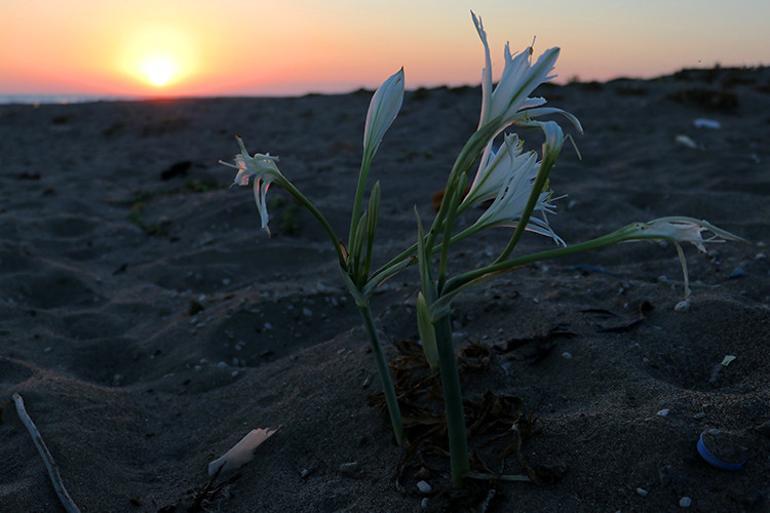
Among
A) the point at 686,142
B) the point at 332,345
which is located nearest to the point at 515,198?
the point at 332,345

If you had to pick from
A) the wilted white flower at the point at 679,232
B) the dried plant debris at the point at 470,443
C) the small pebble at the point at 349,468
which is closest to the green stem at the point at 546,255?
the wilted white flower at the point at 679,232

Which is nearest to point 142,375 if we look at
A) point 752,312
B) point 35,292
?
point 35,292

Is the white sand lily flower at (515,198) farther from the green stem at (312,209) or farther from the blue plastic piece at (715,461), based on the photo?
the blue plastic piece at (715,461)

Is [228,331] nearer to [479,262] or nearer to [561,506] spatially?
[479,262]

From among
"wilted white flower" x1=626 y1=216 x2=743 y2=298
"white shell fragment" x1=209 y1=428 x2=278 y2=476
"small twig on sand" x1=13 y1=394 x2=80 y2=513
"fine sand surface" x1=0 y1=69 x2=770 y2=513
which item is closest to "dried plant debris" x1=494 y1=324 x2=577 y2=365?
"fine sand surface" x1=0 y1=69 x2=770 y2=513

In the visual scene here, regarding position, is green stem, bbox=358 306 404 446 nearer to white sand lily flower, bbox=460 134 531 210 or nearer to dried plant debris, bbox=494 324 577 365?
white sand lily flower, bbox=460 134 531 210

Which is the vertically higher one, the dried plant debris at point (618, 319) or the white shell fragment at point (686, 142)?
the white shell fragment at point (686, 142)
